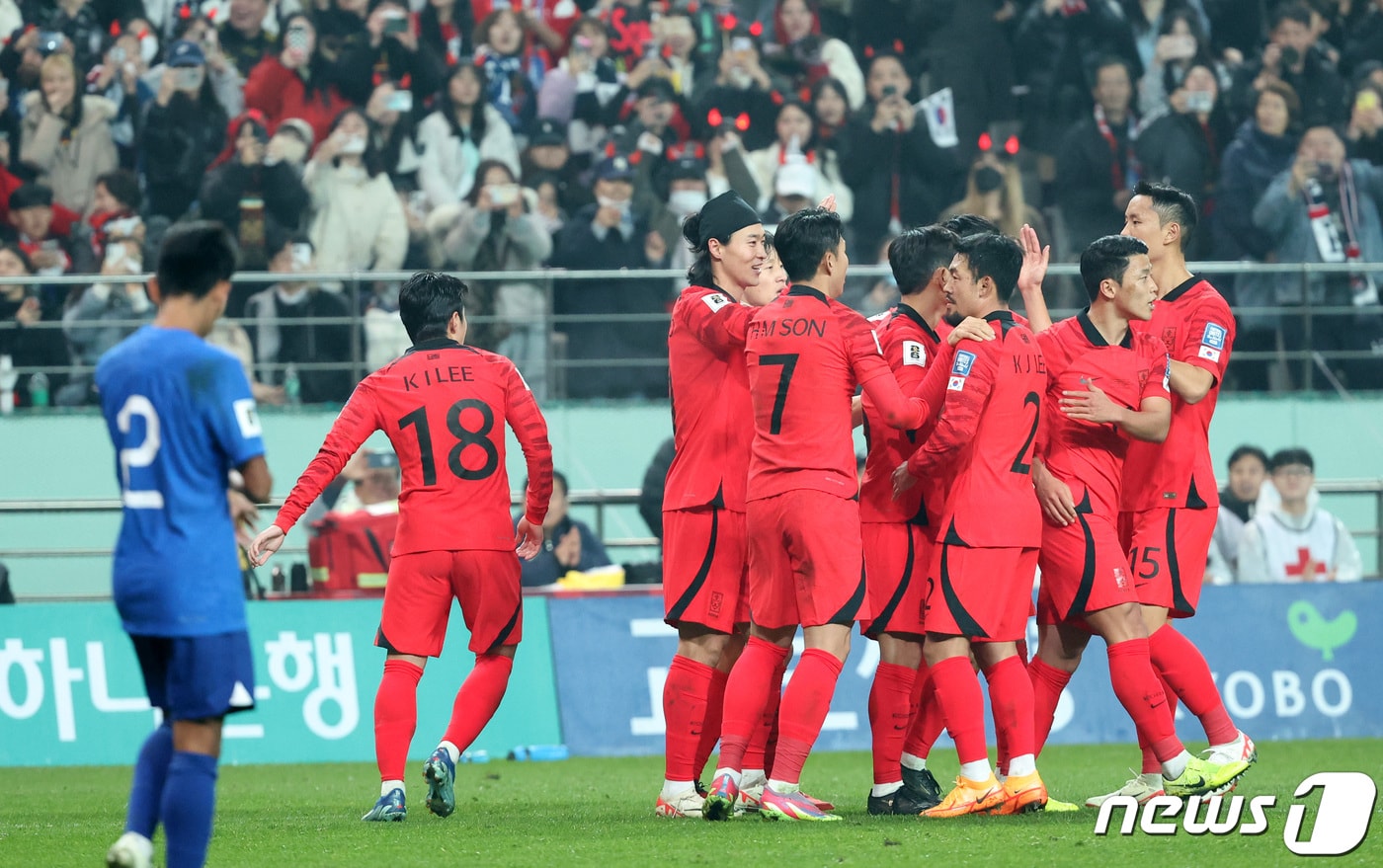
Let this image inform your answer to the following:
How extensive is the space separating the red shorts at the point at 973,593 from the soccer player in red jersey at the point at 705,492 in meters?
0.88

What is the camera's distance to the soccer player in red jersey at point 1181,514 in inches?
283

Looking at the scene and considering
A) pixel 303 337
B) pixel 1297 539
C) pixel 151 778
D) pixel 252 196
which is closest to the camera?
pixel 151 778

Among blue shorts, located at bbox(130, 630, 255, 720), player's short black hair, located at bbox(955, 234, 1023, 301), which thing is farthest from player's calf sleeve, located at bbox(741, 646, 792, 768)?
blue shorts, located at bbox(130, 630, 255, 720)

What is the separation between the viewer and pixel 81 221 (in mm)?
14656

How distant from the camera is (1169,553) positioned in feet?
23.8

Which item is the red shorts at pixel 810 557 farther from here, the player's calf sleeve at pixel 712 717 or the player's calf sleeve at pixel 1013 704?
the player's calf sleeve at pixel 712 717

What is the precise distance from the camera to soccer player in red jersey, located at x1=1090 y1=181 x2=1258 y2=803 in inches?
283

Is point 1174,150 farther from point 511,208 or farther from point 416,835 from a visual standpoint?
point 416,835

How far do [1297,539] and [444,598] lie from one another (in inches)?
294

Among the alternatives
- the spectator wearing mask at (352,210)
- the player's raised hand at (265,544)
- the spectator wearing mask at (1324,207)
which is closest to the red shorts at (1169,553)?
the player's raised hand at (265,544)

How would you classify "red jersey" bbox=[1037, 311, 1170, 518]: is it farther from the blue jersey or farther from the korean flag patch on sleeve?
the blue jersey

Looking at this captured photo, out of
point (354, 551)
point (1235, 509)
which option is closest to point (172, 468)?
point (354, 551)

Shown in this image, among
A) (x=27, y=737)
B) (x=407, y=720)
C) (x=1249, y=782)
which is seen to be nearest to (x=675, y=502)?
(x=407, y=720)

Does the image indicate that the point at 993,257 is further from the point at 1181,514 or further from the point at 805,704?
the point at 805,704
